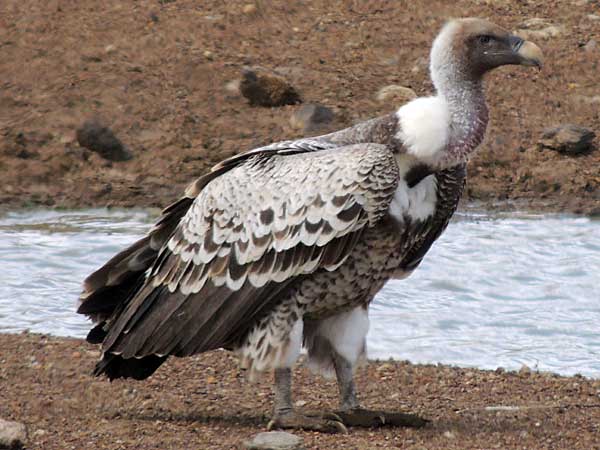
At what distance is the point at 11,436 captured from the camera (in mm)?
5434

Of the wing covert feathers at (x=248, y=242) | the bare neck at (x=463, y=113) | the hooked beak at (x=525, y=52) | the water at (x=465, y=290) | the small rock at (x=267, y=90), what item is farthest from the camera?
the small rock at (x=267, y=90)

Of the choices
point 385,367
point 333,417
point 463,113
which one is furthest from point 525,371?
point 463,113

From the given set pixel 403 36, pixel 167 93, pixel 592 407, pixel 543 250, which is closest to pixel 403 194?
pixel 592 407

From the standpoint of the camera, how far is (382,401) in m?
6.95

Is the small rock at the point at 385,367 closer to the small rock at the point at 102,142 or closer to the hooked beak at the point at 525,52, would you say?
the hooked beak at the point at 525,52

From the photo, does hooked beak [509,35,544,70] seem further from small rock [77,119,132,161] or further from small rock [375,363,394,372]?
small rock [77,119,132,161]

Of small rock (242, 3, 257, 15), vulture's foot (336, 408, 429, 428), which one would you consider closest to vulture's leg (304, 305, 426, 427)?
vulture's foot (336, 408, 429, 428)

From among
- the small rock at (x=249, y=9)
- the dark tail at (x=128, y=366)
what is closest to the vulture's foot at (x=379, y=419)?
the dark tail at (x=128, y=366)

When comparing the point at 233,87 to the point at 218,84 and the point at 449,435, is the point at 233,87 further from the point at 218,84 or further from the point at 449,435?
the point at 449,435

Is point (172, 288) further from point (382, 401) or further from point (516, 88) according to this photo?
point (516, 88)

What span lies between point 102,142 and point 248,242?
22.9 feet

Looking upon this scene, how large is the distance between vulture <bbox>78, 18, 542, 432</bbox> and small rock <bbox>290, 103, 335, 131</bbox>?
21.4 ft

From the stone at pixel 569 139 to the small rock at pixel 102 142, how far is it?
3910mm

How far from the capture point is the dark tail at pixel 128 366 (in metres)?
6.46
